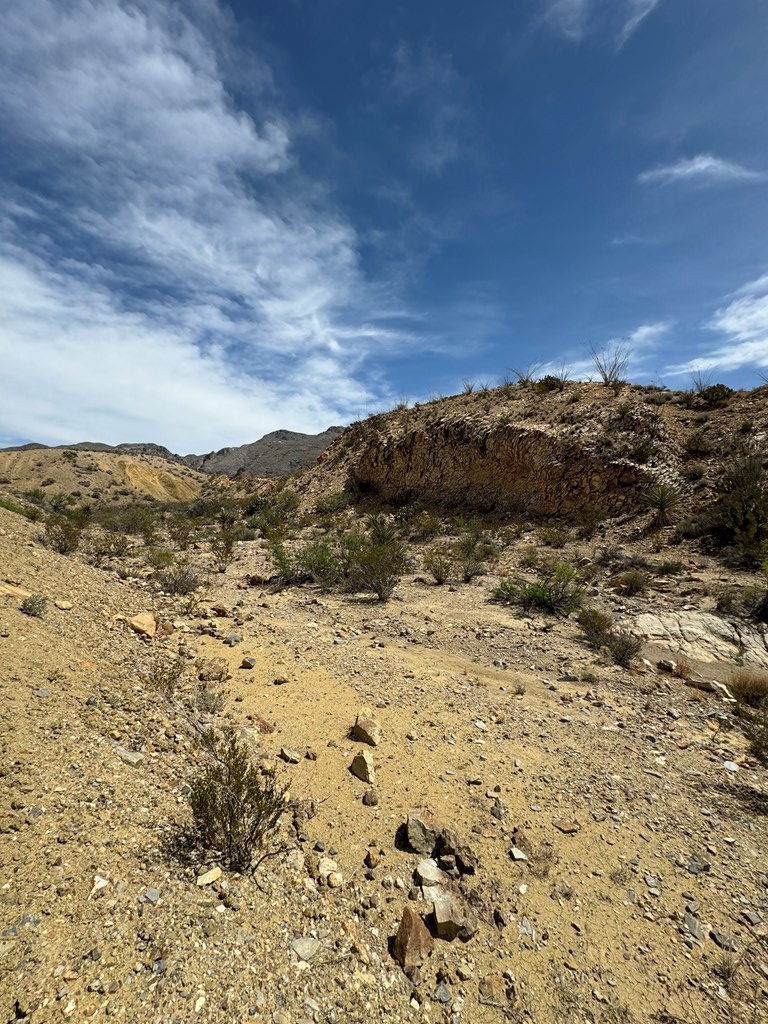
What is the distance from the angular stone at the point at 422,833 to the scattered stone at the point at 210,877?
3.93 ft

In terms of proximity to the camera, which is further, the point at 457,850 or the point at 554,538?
the point at 554,538

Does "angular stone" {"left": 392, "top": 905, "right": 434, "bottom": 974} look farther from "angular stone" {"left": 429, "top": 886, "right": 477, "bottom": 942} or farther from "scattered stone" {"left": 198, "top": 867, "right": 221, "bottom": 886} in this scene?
"scattered stone" {"left": 198, "top": 867, "right": 221, "bottom": 886}

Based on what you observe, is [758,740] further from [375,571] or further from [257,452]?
[257,452]

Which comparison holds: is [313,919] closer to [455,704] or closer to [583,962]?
[583,962]

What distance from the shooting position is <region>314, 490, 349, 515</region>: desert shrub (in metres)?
21.2

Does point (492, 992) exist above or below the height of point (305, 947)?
below

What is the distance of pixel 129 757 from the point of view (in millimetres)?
3074

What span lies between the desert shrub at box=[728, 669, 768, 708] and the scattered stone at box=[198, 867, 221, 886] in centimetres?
557

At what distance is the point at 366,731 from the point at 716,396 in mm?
16459

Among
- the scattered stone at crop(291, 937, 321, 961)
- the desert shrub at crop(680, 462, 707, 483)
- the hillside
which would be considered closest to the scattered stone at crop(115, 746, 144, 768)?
the hillside

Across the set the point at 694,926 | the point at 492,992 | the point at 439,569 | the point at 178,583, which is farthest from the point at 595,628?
the point at 178,583

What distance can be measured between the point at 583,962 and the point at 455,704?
2.47m

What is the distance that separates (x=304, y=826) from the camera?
3.00m

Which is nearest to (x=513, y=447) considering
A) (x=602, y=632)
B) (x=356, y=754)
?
(x=602, y=632)
